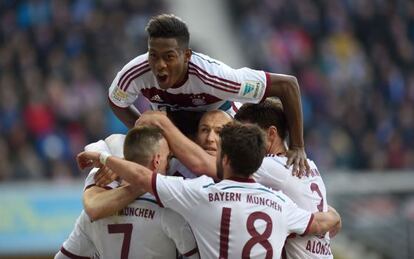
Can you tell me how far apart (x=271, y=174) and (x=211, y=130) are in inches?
20.2

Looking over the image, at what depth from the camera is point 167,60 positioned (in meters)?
7.79

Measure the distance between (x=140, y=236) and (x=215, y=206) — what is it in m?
0.56

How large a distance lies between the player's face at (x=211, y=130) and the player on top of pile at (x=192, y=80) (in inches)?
5.3

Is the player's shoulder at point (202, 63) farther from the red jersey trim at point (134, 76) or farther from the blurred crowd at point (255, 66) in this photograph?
the blurred crowd at point (255, 66)

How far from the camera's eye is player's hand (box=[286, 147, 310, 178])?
797 centimetres

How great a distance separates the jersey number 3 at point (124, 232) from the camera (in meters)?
7.59

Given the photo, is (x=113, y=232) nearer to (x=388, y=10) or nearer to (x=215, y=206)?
(x=215, y=206)

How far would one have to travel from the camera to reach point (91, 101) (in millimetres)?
18469

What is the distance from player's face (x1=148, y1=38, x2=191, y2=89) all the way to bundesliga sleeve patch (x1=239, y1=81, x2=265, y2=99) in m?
0.41

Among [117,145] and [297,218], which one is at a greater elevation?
[117,145]

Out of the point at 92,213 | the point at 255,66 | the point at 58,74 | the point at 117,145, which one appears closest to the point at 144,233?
the point at 92,213

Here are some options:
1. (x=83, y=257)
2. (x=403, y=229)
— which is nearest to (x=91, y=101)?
(x=403, y=229)

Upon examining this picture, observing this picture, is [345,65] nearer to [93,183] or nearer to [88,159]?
[93,183]

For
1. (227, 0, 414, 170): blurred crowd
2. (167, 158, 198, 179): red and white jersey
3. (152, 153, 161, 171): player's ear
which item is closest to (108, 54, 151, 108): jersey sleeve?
(167, 158, 198, 179): red and white jersey
